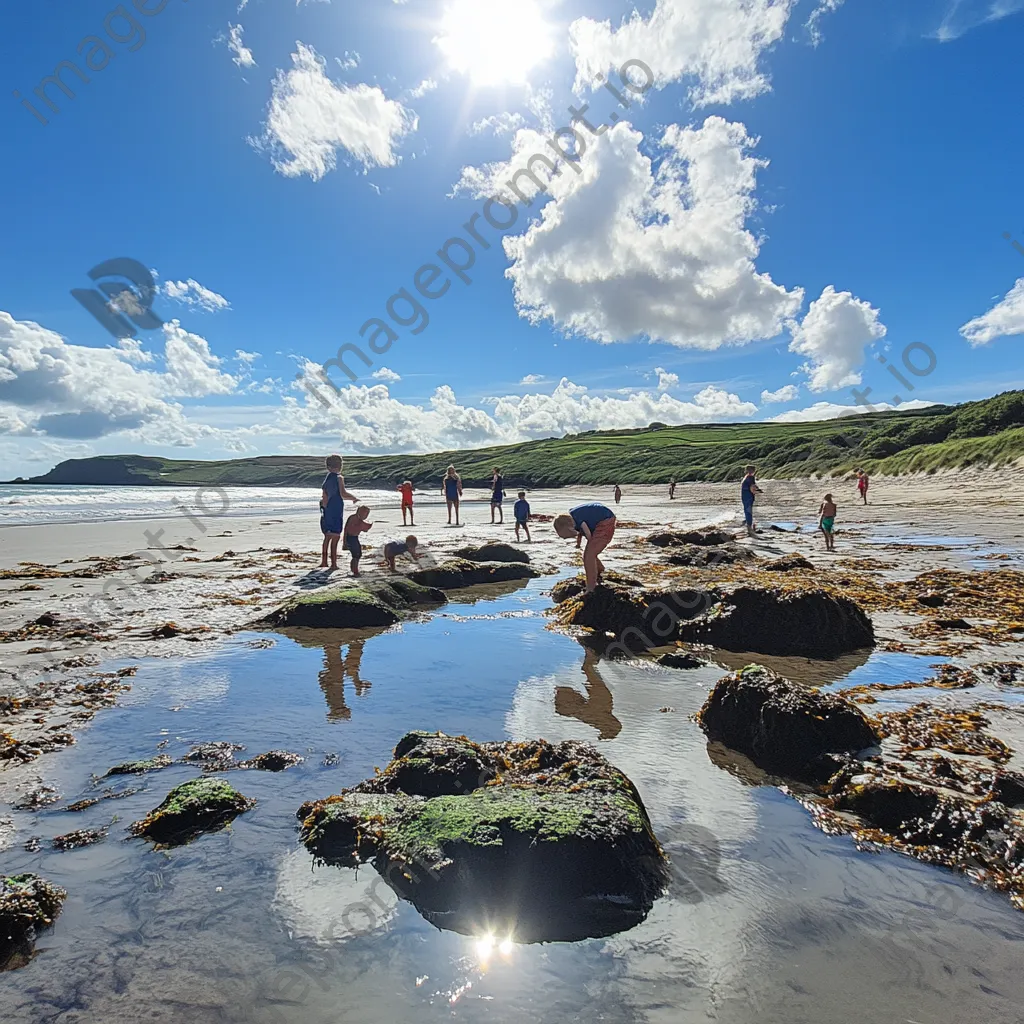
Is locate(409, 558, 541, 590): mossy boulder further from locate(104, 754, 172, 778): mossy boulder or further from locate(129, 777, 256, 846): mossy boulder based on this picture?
locate(129, 777, 256, 846): mossy boulder

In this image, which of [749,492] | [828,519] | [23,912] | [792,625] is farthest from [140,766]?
[749,492]

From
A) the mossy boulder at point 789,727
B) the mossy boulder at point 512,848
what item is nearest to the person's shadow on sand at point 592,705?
the mossy boulder at point 789,727

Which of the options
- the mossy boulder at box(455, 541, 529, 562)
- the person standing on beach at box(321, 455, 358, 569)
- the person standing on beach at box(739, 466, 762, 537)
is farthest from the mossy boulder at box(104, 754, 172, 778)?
the person standing on beach at box(739, 466, 762, 537)

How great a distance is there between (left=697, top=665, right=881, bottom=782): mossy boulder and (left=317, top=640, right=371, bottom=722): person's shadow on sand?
→ 315 centimetres

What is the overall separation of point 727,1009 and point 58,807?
387cm

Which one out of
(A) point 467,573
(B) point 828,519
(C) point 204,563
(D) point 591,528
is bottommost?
(C) point 204,563

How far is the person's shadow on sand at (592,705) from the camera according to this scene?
5285 millimetres

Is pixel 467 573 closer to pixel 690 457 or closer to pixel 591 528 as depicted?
pixel 591 528

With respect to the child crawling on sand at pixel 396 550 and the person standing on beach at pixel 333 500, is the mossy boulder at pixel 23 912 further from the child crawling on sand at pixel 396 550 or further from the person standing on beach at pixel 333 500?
the child crawling on sand at pixel 396 550

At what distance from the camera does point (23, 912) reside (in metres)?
2.82

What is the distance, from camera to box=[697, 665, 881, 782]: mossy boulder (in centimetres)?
446

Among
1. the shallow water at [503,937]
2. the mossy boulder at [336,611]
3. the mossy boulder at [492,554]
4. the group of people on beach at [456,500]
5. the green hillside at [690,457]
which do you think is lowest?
the shallow water at [503,937]

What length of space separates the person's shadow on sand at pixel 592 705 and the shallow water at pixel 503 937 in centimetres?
44

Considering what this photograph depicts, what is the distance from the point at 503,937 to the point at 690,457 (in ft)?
284
